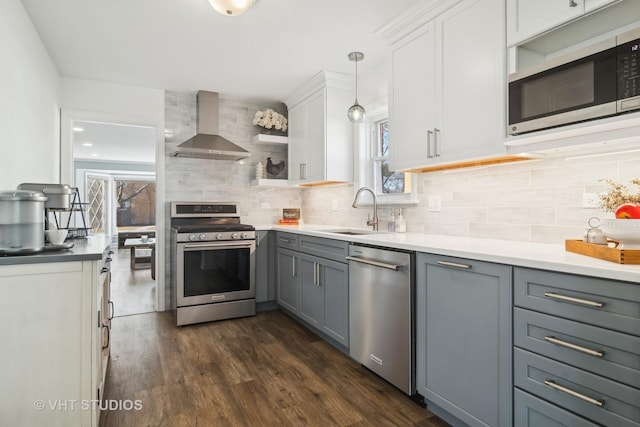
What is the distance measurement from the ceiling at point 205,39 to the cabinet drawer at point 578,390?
222 cm

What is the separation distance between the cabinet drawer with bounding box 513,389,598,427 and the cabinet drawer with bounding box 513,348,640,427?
0.02 m

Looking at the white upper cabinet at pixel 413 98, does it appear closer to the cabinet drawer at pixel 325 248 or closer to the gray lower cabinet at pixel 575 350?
the cabinet drawer at pixel 325 248

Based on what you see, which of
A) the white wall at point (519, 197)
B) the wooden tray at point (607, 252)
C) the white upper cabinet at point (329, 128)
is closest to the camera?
the wooden tray at point (607, 252)

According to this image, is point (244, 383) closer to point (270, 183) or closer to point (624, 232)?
point (624, 232)

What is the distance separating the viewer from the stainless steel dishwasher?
6.69 ft

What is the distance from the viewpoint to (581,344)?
4.18 feet

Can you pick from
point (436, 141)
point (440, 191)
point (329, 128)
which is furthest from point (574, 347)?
point (329, 128)

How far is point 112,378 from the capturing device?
2.40 meters

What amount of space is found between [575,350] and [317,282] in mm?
1989

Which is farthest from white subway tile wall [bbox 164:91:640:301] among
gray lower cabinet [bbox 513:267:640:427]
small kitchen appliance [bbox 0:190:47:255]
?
small kitchen appliance [bbox 0:190:47:255]

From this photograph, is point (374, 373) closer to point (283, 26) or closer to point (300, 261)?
point (300, 261)

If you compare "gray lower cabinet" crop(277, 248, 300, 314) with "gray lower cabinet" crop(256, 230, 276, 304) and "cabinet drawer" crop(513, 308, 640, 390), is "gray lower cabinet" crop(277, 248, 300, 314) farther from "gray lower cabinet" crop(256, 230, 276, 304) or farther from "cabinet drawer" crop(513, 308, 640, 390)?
"cabinet drawer" crop(513, 308, 640, 390)

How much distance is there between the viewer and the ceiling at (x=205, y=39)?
2.40 m

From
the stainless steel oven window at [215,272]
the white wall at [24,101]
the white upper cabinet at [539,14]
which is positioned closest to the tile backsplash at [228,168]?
the stainless steel oven window at [215,272]
